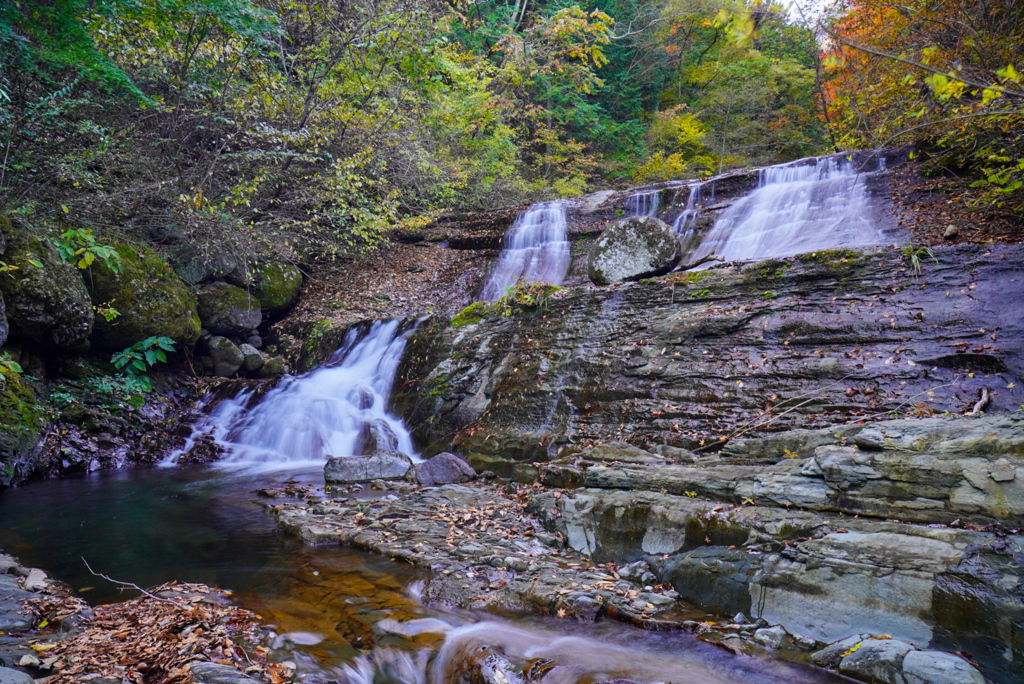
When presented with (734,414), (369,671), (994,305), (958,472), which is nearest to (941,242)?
(994,305)

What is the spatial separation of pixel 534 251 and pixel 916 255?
9.81 metres

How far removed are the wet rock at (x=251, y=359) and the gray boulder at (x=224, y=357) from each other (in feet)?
0.54

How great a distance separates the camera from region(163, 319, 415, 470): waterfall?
9.34 meters

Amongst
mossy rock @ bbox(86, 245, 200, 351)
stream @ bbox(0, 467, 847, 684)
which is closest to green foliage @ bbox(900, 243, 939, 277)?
stream @ bbox(0, 467, 847, 684)

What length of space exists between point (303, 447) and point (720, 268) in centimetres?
798

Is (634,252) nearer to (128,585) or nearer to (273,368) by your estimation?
(128,585)

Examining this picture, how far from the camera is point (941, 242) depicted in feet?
24.4

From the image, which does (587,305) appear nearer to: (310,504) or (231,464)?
(310,504)

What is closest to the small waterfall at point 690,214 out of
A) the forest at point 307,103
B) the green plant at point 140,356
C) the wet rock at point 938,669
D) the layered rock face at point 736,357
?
the forest at point 307,103

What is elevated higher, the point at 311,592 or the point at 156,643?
the point at 156,643

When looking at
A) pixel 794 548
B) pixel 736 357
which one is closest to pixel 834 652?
pixel 794 548

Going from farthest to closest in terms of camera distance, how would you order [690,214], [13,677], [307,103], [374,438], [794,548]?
1. [690,214]
2. [307,103]
3. [374,438]
4. [794,548]
5. [13,677]

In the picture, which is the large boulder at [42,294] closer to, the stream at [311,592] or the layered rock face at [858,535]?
the stream at [311,592]

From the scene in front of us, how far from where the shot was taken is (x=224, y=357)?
11766 millimetres
